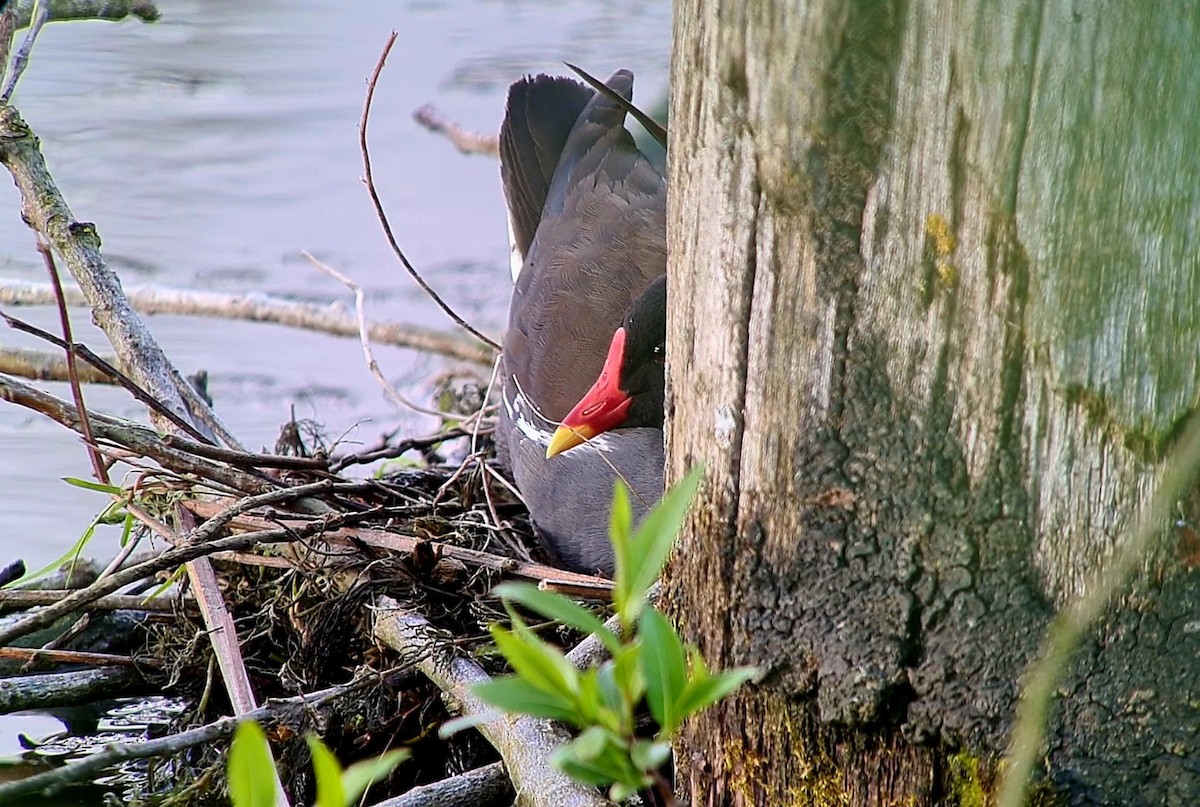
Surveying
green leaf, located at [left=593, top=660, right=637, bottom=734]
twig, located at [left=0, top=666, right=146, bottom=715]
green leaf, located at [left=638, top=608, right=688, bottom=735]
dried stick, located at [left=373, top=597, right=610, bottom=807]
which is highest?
green leaf, located at [left=638, top=608, right=688, bottom=735]

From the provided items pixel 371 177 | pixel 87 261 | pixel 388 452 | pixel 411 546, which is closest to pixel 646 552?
pixel 411 546

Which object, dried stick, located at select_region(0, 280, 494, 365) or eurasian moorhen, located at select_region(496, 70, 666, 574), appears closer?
eurasian moorhen, located at select_region(496, 70, 666, 574)

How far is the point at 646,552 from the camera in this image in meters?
0.70

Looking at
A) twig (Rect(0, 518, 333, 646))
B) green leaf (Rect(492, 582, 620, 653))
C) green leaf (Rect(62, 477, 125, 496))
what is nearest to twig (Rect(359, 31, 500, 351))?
green leaf (Rect(62, 477, 125, 496))

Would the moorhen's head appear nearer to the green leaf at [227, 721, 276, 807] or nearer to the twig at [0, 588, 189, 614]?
the twig at [0, 588, 189, 614]

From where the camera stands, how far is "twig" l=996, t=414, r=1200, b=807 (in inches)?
37.2

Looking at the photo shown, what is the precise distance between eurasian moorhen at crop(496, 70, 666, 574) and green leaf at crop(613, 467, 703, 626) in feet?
4.64

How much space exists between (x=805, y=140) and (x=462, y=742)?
3.78 ft

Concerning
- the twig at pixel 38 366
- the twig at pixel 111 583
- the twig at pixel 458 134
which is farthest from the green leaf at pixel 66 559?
the twig at pixel 458 134

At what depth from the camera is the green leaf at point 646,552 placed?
27.4 inches

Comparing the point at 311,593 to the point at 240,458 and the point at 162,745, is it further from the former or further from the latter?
the point at 162,745

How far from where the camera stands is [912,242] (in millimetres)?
1117

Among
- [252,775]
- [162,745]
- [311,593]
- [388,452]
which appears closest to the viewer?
[252,775]

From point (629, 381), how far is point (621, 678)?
1.68 metres
